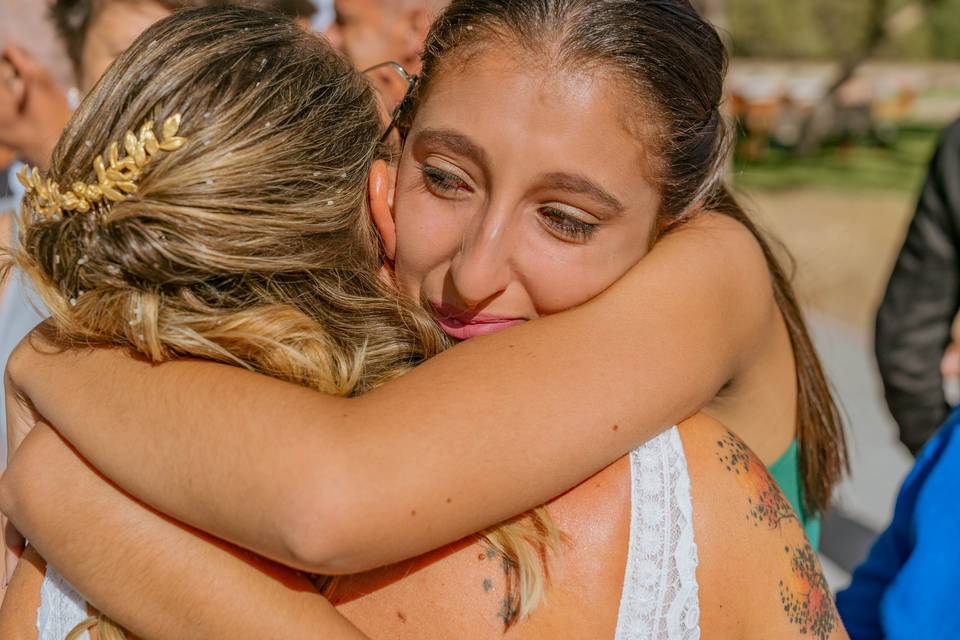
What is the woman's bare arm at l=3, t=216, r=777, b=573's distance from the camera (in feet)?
4.33

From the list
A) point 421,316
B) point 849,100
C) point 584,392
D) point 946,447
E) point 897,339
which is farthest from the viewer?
point 849,100

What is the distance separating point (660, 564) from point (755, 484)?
26 cm

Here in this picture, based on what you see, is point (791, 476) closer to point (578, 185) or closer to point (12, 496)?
point (578, 185)

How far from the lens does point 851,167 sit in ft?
Result: 65.1

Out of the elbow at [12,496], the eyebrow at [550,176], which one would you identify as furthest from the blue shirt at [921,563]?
the elbow at [12,496]

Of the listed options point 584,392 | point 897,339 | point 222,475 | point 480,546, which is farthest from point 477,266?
point 897,339

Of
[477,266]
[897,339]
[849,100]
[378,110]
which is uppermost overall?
[378,110]

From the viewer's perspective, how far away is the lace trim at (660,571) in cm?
151

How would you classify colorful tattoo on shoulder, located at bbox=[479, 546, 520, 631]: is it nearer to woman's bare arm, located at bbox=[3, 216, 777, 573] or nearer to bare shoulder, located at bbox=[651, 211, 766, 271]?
woman's bare arm, located at bbox=[3, 216, 777, 573]

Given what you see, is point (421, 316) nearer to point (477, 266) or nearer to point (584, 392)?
point (477, 266)

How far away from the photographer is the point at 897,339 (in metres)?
3.73

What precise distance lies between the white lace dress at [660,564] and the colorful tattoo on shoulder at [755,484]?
0.39 ft

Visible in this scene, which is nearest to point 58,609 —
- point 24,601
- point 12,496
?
point 24,601

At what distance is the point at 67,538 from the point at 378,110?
104 centimetres
